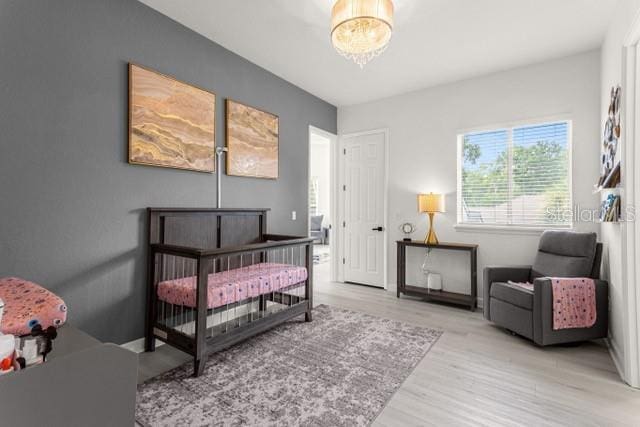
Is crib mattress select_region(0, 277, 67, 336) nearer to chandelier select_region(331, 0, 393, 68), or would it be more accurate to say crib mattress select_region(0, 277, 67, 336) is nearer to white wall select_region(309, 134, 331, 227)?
chandelier select_region(331, 0, 393, 68)

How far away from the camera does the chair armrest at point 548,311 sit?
2.51m

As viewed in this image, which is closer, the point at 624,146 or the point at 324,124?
the point at 624,146

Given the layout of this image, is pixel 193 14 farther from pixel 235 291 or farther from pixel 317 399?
pixel 317 399

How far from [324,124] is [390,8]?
259cm

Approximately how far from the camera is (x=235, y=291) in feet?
7.85

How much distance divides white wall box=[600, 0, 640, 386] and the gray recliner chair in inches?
3.7

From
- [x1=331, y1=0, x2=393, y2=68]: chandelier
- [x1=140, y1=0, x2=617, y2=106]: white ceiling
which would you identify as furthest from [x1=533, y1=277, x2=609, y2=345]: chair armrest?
[x1=331, y1=0, x2=393, y2=68]: chandelier

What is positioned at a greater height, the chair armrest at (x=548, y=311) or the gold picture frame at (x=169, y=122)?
the gold picture frame at (x=169, y=122)

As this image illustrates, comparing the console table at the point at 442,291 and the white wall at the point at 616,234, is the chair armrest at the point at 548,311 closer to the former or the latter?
the white wall at the point at 616,234

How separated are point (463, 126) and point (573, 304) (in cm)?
227

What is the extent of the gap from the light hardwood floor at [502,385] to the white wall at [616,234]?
0.23 metres

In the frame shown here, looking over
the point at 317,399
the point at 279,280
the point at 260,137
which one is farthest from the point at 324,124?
the point at 317,399

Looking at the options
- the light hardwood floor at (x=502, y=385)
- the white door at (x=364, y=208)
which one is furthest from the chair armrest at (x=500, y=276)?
the white door at (x=364, y=208)

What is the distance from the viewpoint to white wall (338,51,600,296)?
10.3ft
